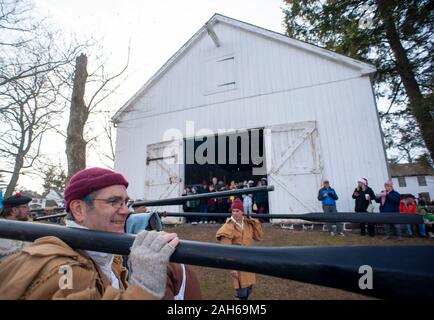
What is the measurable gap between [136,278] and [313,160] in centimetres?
867

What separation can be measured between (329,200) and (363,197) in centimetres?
95

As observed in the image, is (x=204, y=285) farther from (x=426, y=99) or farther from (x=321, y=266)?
(x=426, y=99)

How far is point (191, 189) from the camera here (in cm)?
1054

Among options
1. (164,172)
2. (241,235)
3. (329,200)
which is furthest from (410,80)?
(164,172)

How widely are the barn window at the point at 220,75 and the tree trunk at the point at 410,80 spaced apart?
5.36 metres

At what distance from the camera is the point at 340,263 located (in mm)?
635

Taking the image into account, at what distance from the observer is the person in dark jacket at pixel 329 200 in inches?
303

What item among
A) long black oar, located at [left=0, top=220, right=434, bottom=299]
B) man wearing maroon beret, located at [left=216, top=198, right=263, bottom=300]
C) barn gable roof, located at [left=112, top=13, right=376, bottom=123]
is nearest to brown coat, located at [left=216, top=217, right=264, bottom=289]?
man wearing maroon beret, located at [left=216, top=198, right=263, bottom=300]

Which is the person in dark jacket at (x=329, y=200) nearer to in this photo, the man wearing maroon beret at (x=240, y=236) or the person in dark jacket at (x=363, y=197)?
the person in dark jacket at (x=363, y=197)

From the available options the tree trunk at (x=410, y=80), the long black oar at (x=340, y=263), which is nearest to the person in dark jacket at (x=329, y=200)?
the tree trunk at (x=410, y=80)

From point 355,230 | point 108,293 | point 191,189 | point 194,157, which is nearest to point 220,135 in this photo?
point 194,157

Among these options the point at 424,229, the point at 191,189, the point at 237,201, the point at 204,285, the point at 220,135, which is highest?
the point at 220,135

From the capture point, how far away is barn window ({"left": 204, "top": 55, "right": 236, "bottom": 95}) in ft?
35.4
